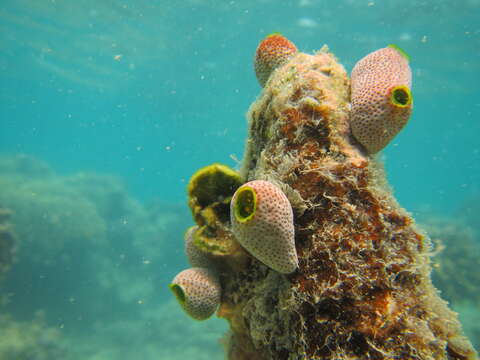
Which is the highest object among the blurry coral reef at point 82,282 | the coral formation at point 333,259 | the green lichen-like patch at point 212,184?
the blurry coral reef at point 82,282

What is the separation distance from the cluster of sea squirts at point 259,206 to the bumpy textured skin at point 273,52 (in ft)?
2.75

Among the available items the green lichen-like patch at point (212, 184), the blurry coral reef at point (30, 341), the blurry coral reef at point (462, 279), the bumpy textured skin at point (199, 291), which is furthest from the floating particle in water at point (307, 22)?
the blurry coral reef at point (30, 341)

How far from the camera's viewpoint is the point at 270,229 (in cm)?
169

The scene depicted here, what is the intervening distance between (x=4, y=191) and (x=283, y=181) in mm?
18873

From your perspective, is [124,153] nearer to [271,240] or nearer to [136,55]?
[136,55]

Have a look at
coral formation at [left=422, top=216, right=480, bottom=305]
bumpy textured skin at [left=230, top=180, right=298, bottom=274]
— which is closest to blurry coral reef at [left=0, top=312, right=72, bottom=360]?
bumpy textured skin at [left=230, top=180, right=298, bottom=274]

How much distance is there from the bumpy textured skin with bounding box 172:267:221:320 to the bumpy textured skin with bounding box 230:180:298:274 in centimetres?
86

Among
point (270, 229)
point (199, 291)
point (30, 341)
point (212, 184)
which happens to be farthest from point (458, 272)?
point (30, 341)

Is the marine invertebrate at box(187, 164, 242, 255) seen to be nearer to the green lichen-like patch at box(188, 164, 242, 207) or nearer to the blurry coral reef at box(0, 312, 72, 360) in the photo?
the green lichen-like patch at box(188, 164, 242, 207)

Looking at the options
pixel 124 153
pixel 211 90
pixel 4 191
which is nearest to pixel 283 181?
pixel 4 191

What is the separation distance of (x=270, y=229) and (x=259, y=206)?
154 millimetres

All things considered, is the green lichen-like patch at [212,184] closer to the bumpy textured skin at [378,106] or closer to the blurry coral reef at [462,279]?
the bumpy textured skin at [378,106]

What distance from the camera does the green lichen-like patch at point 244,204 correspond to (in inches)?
69.3

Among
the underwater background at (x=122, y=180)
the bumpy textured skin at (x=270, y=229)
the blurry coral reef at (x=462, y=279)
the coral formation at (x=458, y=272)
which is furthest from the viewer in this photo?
the underwater background at (x=122, y=180)
